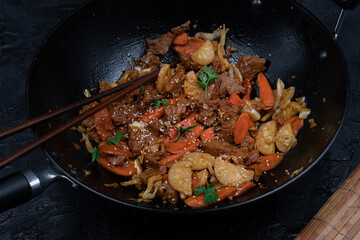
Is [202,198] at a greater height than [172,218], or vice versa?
[202,198]

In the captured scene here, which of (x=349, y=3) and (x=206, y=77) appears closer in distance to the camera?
(x=349, y=3)

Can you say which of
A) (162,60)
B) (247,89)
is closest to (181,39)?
(162,60)

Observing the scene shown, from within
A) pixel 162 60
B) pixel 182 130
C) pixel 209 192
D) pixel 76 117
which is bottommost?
pixel 209 192

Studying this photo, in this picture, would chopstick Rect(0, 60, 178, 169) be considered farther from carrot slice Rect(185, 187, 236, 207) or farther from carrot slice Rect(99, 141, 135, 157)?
carrot slice Rect(185, 187, 236, 207)

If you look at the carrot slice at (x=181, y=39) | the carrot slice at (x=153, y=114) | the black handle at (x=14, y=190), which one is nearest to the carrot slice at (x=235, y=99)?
the carrot slice at (x=153, y=114)

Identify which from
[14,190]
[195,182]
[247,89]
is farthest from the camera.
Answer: [247,89]

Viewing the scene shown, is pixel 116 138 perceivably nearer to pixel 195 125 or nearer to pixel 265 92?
pixel 195 125

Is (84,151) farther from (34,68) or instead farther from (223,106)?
(223,106)
